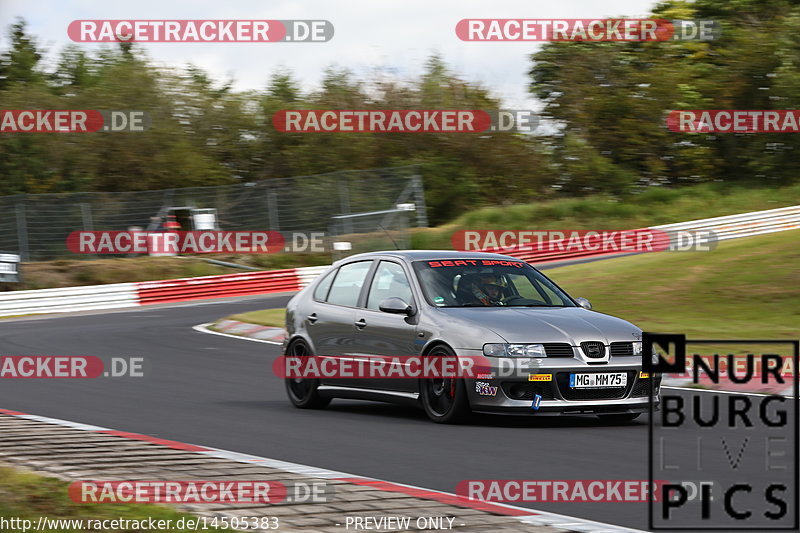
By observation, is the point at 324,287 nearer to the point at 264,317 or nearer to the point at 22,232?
the point at 264,317

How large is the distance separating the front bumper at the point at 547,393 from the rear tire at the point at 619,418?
47 cm

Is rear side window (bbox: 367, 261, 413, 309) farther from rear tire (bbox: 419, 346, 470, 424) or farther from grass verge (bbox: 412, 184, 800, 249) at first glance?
grass verge (bbox: 412, 184, 800, 249)

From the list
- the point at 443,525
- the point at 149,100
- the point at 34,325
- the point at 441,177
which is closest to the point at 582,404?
the point at 443,525

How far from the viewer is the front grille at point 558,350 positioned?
10156 millimetres

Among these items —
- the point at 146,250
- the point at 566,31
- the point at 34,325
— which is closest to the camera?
the point at 34,325

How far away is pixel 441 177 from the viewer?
46.9m

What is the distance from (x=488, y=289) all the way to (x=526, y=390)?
1369 millimetres

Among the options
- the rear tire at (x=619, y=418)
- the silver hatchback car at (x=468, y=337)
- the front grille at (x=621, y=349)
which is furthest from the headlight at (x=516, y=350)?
the rear tire at (x=619, y=418)

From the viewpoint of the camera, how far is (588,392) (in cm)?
1019

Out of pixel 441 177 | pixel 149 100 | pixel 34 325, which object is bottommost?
pixel 34 325

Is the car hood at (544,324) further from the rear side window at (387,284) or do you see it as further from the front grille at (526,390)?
the rear side window at (387,284)

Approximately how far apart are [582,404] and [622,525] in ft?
12.8

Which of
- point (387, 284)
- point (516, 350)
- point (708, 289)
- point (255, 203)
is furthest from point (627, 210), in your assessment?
point (516, 350)

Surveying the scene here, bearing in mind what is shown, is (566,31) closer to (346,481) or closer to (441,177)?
(441,177)
